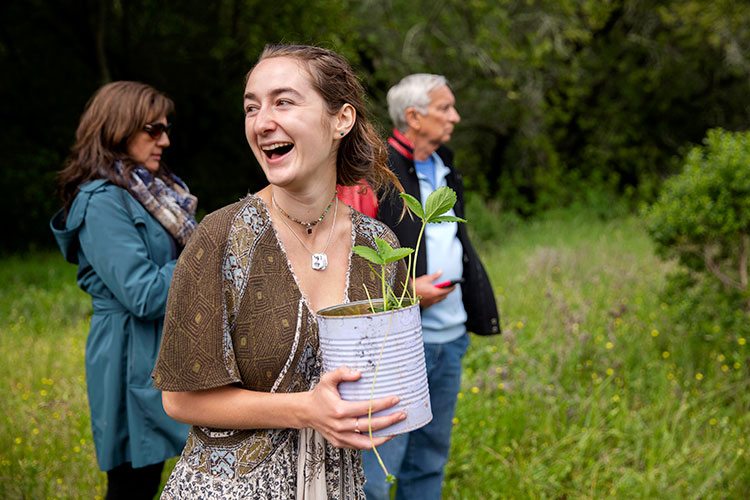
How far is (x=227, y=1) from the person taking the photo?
12.7m

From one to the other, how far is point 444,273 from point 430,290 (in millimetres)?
291

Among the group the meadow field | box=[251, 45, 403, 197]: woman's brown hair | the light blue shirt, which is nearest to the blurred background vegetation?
the meadow field

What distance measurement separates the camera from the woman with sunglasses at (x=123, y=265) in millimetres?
2256

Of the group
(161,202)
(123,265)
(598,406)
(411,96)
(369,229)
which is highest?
(411,96)

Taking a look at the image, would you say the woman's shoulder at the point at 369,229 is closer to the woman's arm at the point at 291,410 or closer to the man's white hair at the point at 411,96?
the woman's arm at the point at 291,410

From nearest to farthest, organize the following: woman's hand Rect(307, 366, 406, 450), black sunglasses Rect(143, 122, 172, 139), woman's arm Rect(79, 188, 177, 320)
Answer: woman's hand Rect(307, 366, 406, 450), woman's arm Rect(79, 188, 177, 320), black sunglasses Rect(143, 122, 172, 139)

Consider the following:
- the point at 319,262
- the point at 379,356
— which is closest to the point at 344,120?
the point at 319,262

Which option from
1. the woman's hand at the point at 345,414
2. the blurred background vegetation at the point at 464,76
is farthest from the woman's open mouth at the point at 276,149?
the blurred background vegetation at the point at 464,76

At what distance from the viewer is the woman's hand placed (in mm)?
1204

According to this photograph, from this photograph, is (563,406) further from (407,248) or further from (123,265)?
(407,248)

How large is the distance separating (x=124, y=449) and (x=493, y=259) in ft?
20.3

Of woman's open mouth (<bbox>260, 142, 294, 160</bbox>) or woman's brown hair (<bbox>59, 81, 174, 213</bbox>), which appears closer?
woman's open mouth (<bbox>260, 142, 294, 160</bbox>)

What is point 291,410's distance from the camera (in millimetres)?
1309

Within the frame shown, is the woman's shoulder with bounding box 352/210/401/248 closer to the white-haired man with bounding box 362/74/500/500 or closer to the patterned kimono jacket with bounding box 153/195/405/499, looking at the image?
the patterned kimono jacket with bounding box 153/195/405/499
